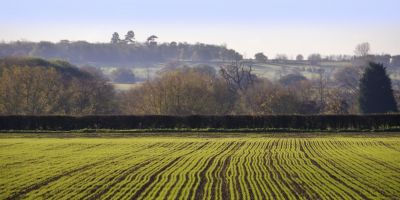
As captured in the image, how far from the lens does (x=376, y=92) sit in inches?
4183

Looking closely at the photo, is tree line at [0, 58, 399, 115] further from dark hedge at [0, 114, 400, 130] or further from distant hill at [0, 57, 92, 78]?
dark hedge at [0, 114, 400, 130]

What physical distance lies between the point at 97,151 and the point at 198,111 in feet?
186

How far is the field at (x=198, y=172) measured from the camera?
2411cm

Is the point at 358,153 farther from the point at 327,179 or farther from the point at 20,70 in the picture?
the point at 20,70

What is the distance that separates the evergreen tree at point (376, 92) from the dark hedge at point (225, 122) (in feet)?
97.5

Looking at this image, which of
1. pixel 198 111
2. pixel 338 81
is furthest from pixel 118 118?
pixel 338 81

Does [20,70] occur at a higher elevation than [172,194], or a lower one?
higher

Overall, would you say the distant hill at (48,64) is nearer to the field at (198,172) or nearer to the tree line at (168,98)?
the tree line at (168,98)

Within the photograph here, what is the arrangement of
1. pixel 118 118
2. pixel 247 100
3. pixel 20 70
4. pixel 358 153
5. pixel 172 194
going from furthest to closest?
pixel 247 100 < pixel 20 70 < pixel 118 118 < pixel 358 153 < pixel 172 194

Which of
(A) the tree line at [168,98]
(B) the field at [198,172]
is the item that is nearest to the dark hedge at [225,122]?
(A) the tree line at [168,98]

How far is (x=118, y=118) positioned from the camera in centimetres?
7588

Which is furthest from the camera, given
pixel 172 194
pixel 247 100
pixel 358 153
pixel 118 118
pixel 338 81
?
pixel 338 81

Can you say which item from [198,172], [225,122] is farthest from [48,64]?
[198,172]

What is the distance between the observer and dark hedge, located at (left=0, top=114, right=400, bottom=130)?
75.5m
